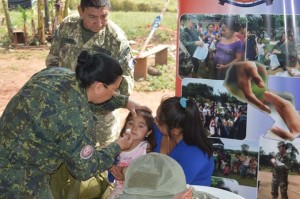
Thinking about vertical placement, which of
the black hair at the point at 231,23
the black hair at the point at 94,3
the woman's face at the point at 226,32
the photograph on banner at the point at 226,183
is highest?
the black hair at the point at 94,3

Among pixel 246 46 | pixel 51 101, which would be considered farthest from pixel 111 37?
pixel 51 101

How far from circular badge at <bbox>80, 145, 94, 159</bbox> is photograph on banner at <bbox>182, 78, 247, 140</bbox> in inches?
44.7

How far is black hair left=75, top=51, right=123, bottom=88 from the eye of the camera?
1.99 metres

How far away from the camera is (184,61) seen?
306cm

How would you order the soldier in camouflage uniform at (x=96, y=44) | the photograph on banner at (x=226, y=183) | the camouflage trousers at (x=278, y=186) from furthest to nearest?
the soldier in camouflage uniform at (x=96, y=44)
the photograph on banner at (x=226, y=183)
the camouflage trousers at (x=278, y=186)

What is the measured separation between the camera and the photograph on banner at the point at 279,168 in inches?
115

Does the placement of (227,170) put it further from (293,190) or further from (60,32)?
(60,32)

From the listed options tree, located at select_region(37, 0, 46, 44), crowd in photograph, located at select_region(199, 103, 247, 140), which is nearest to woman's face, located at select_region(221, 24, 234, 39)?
crowd in photograph, located at select_region(199, 103, 247, 140)

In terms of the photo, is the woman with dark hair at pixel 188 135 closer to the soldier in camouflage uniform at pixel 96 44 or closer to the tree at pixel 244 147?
the tree at pixel 244 147

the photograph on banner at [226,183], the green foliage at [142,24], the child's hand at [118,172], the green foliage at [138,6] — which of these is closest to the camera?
the child's hand at [118,172]

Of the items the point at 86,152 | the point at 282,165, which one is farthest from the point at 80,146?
the point at 282,165

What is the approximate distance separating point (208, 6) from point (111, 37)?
0.83 m

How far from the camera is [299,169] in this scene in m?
2.94

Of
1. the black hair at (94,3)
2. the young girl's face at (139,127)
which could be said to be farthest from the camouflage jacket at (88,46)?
the young girl's face at (139,127)
